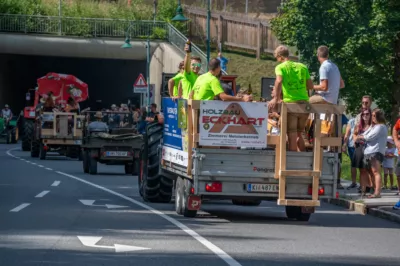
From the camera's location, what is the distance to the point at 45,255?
40.2 ft

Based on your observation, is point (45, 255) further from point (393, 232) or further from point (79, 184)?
point (79, 184)

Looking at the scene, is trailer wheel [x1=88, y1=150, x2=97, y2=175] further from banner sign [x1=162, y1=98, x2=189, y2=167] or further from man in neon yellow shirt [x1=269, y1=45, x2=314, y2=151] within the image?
man in neon yellow shirt [x1=269, y1=45, x2=314, y2=151]

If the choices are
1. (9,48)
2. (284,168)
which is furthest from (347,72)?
(9,48)

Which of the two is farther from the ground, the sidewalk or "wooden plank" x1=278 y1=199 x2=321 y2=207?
→ "wooden plank" x1=278 y1=199 x2=321 y2=207

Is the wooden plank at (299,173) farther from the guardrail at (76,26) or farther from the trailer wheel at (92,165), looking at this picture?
the guardrail at (76,26)

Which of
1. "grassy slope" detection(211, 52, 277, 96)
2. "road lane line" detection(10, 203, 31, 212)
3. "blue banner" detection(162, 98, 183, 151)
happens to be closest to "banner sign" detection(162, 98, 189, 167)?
"blue banner" detection(162, 98, 183, 151)

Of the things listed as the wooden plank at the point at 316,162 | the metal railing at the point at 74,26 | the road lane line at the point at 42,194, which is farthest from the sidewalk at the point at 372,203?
the metal railing at the point at 74,26

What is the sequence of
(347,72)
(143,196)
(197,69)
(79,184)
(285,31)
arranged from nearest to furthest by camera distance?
(197,69) < (143,196) < (79,184) < (347,72) < (285,31)

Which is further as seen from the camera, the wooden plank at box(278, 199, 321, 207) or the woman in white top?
the woman in white top

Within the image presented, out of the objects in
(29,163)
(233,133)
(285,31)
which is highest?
(285,31)

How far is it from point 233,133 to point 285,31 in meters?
21.6

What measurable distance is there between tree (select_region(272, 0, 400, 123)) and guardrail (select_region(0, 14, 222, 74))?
26.1m

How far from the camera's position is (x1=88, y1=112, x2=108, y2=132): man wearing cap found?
32.9m

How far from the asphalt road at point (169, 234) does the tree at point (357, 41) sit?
12.7 meters
